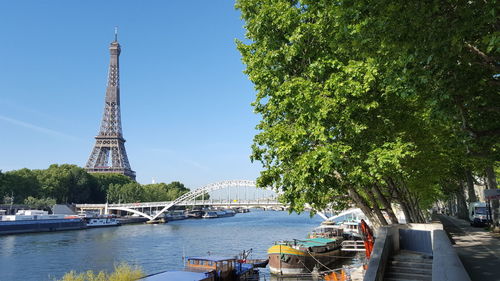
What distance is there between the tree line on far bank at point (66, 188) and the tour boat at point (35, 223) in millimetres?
17287

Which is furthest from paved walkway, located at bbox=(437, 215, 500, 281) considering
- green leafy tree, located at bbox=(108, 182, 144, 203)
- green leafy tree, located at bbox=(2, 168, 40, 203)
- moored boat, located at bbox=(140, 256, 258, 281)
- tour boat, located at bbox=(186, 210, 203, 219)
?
tour boat, located at bbox=(186, 210, 203, 219)

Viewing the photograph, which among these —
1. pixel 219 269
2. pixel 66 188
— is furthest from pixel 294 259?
pixel 66 188

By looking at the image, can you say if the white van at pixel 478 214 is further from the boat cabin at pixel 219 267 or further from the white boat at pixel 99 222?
the white boat at pixel 99 222

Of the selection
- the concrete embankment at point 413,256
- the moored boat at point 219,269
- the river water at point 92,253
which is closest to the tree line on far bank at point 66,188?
the river water at point 92,253

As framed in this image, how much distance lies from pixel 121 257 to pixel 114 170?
4672 inches

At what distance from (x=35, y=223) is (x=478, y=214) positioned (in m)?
69.5

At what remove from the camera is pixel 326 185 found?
13117mm

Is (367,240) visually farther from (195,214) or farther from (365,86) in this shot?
(195,214)

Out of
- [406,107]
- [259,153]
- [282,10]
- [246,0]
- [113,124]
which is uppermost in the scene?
[113,124]

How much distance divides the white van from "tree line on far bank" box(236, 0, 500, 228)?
17.2 metres

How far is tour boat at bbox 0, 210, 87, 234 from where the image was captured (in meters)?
64.9

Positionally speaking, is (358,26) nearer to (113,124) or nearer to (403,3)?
(403,3)

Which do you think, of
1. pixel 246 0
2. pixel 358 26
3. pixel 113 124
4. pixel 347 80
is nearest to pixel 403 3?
pixel 358 26

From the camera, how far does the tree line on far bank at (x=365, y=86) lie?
8375mm
